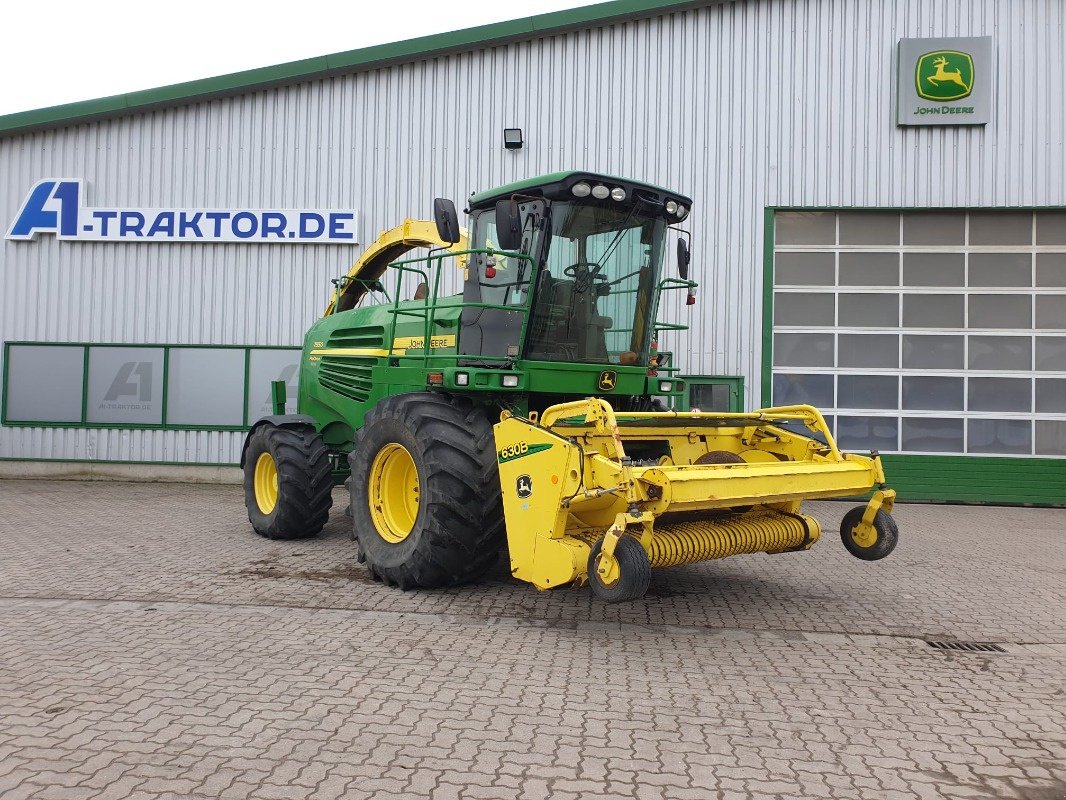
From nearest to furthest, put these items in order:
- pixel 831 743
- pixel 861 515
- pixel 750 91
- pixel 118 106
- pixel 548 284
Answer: pixel 831 743, pixel 861 515, pixel 548 284, pixel 750 91, pixel 118 106

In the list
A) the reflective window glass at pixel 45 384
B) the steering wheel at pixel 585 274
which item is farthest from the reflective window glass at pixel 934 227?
the reflective window glass at pixel 45 384

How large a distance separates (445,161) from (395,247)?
519cm

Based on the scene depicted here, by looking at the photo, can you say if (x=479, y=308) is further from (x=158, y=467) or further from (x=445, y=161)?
(x=158, y=467)

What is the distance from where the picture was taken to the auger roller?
485cm

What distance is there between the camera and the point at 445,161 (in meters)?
14.3

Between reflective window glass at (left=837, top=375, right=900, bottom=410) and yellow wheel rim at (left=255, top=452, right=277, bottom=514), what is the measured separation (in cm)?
881

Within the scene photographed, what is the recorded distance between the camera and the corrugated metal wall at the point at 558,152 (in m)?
13.4

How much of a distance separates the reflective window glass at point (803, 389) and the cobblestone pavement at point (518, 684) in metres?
5.98

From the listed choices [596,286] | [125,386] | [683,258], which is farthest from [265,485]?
[125,386]

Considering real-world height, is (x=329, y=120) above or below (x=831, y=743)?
above

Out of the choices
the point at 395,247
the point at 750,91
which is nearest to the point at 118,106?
the point at 395,247

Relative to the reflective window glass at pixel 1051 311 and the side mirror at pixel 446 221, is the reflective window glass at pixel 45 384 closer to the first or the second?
the side mirror at pixel 446 221

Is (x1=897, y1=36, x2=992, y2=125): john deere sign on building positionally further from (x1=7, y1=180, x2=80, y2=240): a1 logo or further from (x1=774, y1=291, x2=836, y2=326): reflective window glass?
(x1=7, y1=180, x2=80, y2=240): a1 logo

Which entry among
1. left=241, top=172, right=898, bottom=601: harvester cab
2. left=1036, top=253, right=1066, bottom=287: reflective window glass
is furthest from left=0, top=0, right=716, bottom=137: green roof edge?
left=241, top=172, right=898, bottom=601: harvester cab
